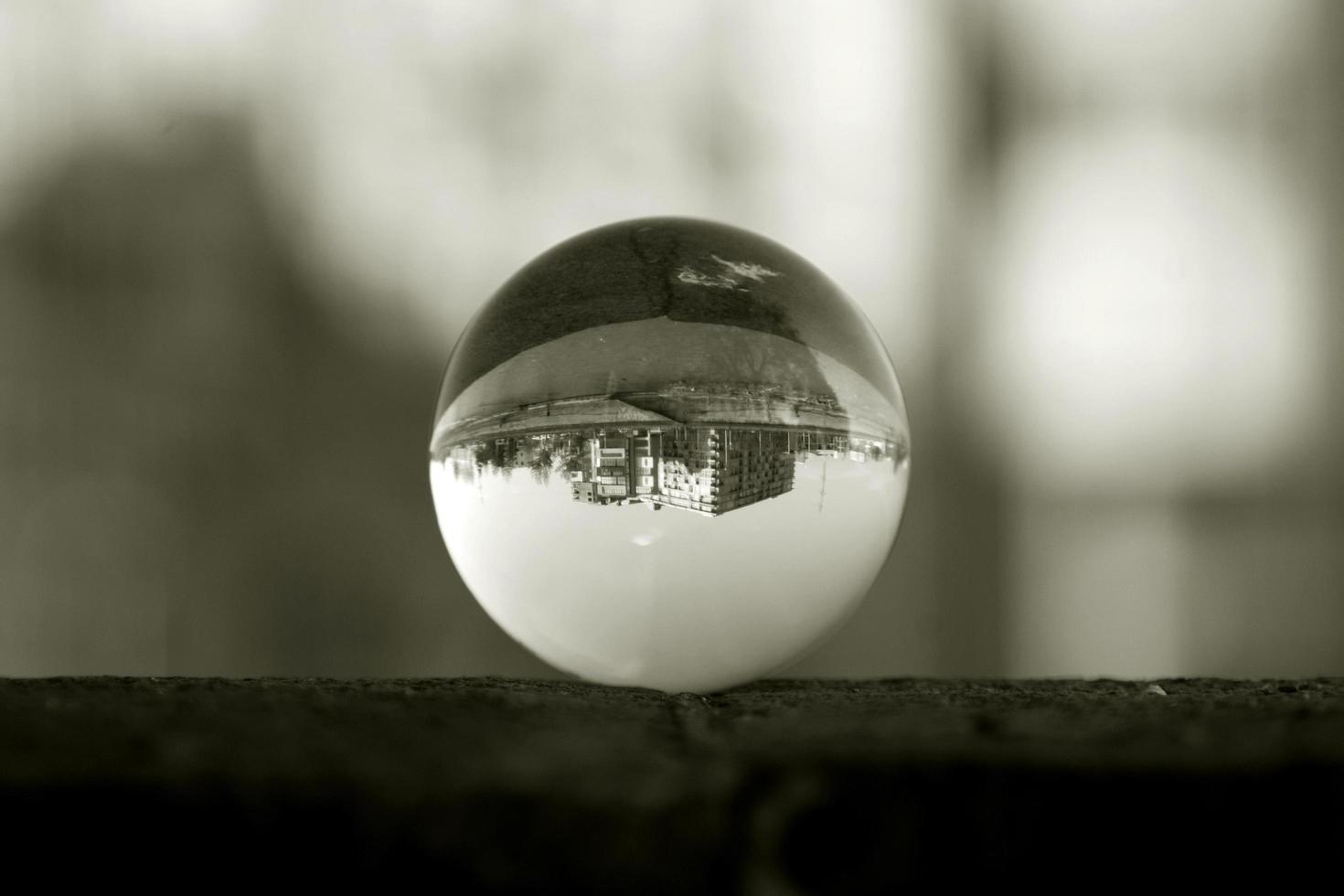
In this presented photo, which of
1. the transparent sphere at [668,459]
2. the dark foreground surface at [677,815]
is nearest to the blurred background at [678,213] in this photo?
the transparent sphere at [668,459]

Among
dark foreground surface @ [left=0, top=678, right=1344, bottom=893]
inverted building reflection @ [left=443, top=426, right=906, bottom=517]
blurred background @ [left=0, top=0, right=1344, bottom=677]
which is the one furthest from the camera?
blurred background @ [left=0, top=0, right=1344, bottom=677]

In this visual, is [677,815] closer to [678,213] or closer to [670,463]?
[670,463]

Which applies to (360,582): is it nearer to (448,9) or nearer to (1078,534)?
(448,9)

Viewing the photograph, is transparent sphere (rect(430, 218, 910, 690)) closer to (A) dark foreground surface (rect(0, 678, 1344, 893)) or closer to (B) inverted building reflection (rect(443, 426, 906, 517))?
(B) inverted building reflection (rect(443, 426, 906, 517))

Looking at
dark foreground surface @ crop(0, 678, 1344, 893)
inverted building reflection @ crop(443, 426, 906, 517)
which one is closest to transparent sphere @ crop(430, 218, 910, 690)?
inverted building reflection @ crop(443, 426, 906, 517)

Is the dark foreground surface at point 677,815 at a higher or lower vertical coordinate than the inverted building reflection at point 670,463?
lower

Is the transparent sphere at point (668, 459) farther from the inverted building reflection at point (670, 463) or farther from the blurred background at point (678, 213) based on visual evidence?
the blurred background at point (678, 213)

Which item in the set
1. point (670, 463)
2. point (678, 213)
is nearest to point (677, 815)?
point (670, 463)
